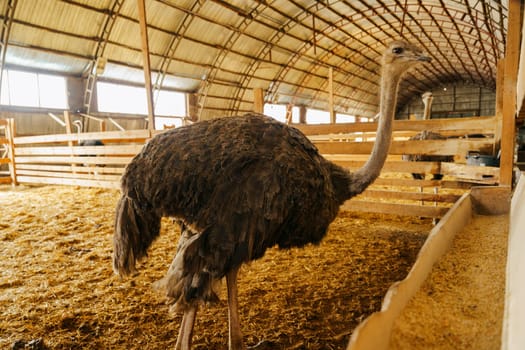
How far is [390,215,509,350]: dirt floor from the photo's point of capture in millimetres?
1104

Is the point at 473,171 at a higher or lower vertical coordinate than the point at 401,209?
higher

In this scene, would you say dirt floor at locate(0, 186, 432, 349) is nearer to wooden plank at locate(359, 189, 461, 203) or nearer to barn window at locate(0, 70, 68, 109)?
wooden plank at locate(359, 189, 461, 203)

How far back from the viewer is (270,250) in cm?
364

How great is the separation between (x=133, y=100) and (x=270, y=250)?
13038 mm

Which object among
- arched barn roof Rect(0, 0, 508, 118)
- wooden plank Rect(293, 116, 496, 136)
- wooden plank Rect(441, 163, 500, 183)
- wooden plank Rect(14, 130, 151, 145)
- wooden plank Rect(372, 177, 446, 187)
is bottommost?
wooden plank Rect(372, 177, 446, 187)

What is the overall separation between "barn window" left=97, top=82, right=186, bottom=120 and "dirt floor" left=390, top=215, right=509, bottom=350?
14036 mm

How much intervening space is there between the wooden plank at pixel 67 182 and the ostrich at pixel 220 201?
4.90 m

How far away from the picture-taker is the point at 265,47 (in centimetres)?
1703

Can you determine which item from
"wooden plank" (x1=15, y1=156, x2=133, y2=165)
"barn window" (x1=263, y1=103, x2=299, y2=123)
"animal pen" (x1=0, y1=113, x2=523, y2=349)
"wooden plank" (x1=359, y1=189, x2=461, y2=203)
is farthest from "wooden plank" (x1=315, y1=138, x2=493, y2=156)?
"barn window" (x1=263, y1=103, x2=299, y2=123)

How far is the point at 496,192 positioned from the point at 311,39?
1674cm

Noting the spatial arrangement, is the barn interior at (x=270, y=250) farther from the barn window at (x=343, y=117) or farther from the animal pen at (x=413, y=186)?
the barn window at (x=343, y=117)

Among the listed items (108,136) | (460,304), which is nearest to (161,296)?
(460,304)

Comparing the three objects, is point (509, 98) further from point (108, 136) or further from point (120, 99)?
point (120, 99)

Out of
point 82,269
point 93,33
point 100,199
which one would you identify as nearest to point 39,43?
point 93,33
